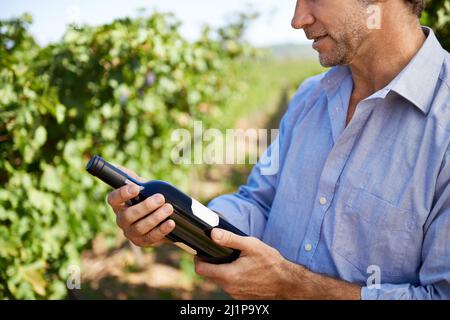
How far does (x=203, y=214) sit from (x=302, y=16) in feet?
2.67

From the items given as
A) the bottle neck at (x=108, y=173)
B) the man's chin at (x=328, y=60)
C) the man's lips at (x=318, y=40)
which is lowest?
the bottle neck at (x=108, y=173)

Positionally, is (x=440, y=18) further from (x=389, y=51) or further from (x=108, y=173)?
(x=108, y=173)

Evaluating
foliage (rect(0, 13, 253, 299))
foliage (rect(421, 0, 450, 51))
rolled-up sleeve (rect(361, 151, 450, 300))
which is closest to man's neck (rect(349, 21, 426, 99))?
rolled-up sleeve (rect(361, 151, 450, 300))

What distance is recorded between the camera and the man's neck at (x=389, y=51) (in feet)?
5.49

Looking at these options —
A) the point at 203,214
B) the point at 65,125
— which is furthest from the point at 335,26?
the point at 65,125

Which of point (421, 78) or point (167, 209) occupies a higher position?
point (421, 78)

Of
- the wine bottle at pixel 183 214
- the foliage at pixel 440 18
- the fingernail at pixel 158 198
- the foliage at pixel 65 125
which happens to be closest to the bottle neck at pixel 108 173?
the wine bottle at pixel 183 214

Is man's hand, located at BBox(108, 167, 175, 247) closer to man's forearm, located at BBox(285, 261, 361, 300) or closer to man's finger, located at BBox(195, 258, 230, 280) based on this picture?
man's finger, located at BBox(195, 258, 230, 280)

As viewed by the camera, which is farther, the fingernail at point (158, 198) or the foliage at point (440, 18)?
the foliage at point (440, 18)

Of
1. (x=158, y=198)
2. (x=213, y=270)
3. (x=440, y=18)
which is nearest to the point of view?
(x=158, y=198)

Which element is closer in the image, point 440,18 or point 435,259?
point 435,259

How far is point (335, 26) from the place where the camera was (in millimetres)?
1680

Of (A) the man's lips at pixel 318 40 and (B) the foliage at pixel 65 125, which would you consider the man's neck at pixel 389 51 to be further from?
(B) the foliage at pixel 65 125

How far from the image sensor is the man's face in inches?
65.6
